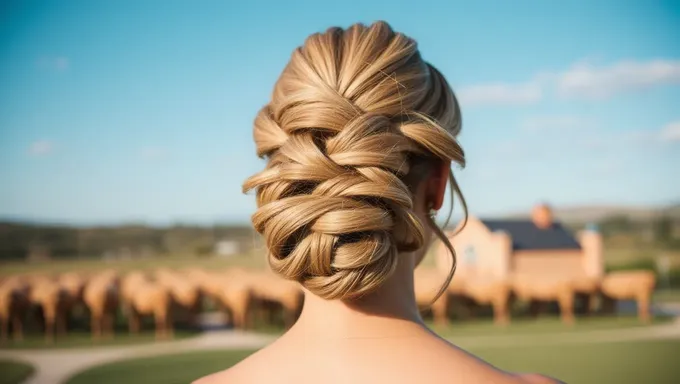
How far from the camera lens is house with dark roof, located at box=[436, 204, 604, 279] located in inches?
851

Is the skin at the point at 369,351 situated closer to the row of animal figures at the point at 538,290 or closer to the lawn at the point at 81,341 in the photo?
the lawn at the point at 81,341

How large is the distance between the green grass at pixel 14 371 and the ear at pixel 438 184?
10989 millimetres

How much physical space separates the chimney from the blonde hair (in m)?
23.1

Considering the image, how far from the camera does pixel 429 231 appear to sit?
59.5 inches

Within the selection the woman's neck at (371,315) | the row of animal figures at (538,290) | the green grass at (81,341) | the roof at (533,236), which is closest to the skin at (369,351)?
the woman's neck at (371,315)

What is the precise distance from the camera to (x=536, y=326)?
1739cm

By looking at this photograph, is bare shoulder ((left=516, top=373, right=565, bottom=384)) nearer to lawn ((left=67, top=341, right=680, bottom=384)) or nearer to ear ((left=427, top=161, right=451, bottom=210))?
ear ((left=427, top=161, right=451, bottom=210))

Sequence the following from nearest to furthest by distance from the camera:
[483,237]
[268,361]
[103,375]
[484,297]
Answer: [268,361] < [103,375] < [484,297] < [483,237]

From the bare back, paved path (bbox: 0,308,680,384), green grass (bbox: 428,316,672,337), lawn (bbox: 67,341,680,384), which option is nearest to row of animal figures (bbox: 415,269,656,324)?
green grass (bbox: 428,316,672,337)

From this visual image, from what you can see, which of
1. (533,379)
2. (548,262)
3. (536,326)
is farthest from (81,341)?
(548,262)

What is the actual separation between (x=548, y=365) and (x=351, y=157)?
11.2 metres

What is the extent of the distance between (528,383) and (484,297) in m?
17.4

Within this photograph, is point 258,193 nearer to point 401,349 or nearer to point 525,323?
point 401,349

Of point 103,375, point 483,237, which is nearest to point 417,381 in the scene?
point 103,375
